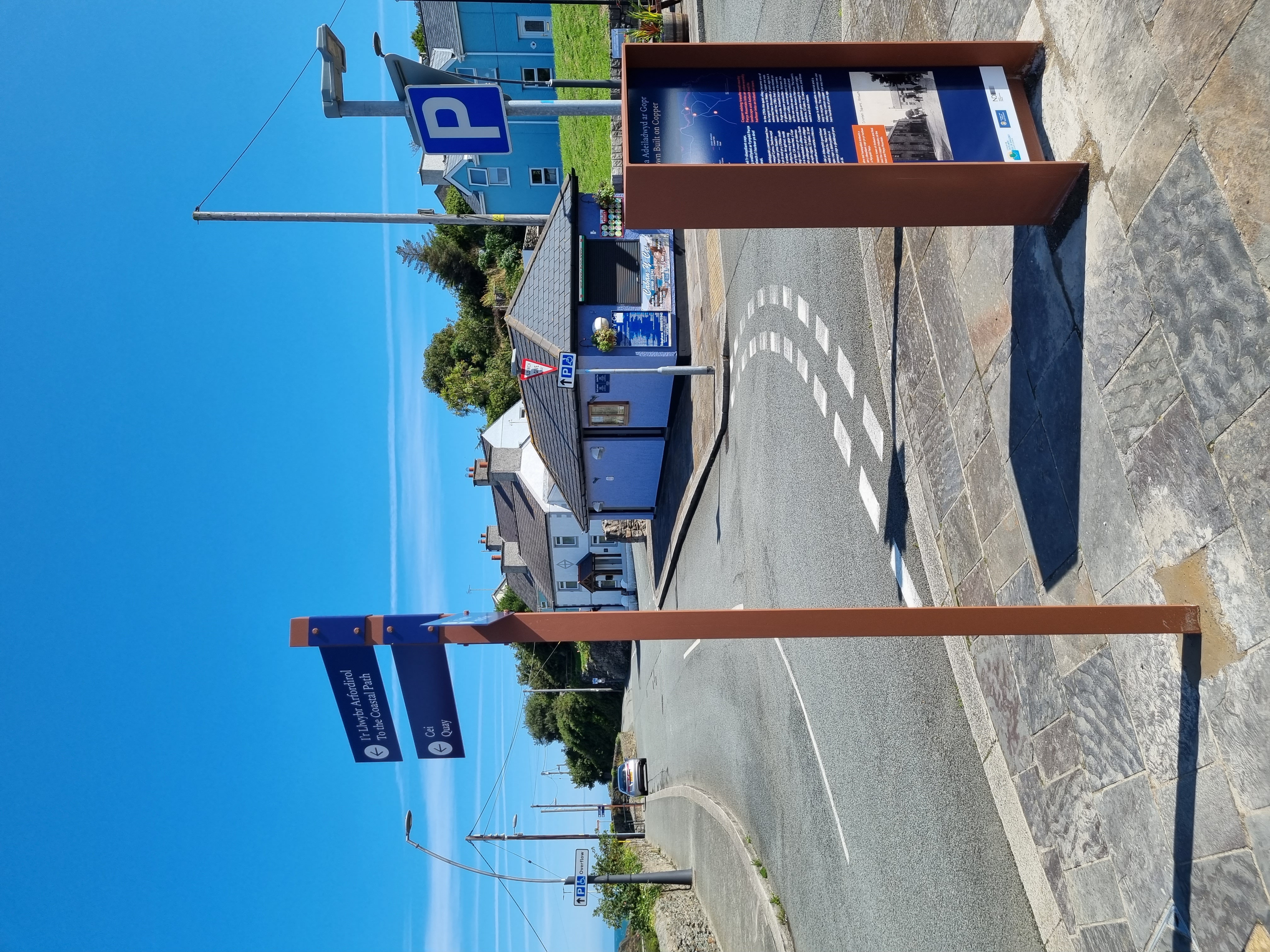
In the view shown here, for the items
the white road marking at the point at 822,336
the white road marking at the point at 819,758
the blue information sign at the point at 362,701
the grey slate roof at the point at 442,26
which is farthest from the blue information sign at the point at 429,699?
the grey slate roof at the point at 442,26

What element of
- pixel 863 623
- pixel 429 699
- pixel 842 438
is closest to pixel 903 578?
pixel 842 438

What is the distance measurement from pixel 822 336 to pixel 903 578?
426cm

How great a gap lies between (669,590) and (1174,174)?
65.9 ft

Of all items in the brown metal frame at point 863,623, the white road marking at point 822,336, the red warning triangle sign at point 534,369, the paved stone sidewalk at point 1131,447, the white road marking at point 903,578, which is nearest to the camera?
the paved stone sidewalk at point 1131,447

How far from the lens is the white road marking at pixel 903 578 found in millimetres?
9039

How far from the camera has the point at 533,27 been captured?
1489 inches

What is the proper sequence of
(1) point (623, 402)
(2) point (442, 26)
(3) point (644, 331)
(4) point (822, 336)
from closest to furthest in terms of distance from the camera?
(4) point (822, 336)
(3) point (644, 331)
(1) point (623, 402)
(2) point (442, 26)

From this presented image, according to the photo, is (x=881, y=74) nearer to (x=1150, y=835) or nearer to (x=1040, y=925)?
(x=1150, y=835)

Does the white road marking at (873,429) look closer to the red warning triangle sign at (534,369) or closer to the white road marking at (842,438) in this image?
the white road marking at (842,438)

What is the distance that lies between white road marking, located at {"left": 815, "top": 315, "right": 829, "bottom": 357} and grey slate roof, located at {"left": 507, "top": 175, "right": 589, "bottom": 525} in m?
9.91

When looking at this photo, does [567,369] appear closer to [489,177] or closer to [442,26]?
[489,177]

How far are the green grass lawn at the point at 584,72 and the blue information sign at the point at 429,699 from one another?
1965 cm

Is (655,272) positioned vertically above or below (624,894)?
above

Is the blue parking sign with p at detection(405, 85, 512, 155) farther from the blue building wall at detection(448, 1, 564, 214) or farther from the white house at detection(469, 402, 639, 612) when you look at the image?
the blue building wall at detection(448, 1, 564, 214)
